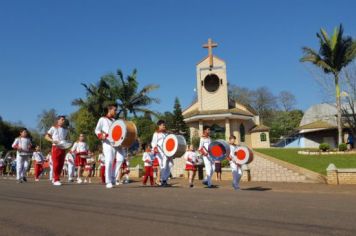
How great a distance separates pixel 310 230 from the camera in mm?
5035

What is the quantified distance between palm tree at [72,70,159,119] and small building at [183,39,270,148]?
20.4 feet

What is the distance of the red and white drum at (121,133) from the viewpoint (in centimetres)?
1113

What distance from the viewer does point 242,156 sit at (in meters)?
14.0

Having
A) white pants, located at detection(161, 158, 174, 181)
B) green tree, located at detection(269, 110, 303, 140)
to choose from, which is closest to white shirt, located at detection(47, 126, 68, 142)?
white pants, located at detection(161, 158, 174, 181)

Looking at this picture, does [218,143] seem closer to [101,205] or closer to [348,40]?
[101,205]

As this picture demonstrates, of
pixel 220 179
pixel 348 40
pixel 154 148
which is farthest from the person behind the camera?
pixel 348 40

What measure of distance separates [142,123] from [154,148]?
37795 mm

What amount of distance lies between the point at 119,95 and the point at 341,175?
118 ft

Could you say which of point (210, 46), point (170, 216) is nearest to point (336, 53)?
point (210, 46)

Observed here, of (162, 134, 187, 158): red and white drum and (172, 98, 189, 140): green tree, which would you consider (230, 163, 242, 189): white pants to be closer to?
(162, 134, 187, 158): red and white drum

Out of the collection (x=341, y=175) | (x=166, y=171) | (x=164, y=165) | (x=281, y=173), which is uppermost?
(x=164, y=165)

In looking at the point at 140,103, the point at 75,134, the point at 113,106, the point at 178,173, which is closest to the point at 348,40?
the point at 178,173

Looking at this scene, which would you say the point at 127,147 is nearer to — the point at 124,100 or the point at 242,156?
the point at 242,156

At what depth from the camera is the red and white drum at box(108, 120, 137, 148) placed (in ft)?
36.5
